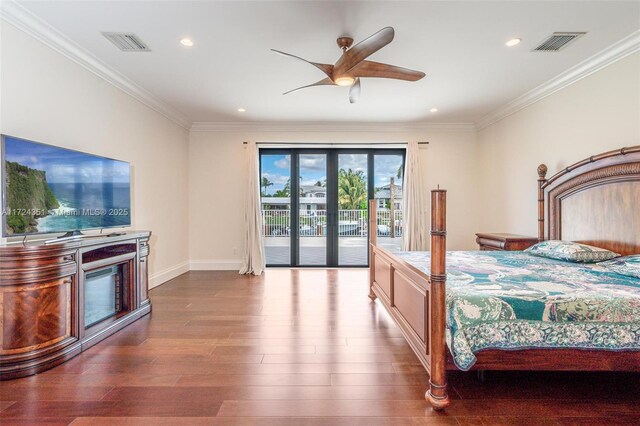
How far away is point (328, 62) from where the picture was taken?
318 centimetres

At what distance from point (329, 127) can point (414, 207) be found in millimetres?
2150

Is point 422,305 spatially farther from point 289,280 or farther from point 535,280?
point 289,280

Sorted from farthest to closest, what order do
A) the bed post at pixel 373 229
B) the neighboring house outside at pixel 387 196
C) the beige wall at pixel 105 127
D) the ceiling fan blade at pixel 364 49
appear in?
the neighboring house outside at pixel 387 196, the bed post at pixel 373 229, the beige wall at pixel 105 127, the ceiling fan blade at pixel 364 49

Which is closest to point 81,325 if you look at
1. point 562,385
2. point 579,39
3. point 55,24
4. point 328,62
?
point 55,24

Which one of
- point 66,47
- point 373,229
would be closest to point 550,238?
point 373,229

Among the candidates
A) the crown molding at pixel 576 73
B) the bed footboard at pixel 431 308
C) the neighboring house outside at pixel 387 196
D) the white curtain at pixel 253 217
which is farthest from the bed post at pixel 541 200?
the white curtain at pixel 253 217

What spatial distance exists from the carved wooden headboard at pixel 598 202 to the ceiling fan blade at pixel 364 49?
251 centimetres

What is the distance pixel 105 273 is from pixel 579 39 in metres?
4.98

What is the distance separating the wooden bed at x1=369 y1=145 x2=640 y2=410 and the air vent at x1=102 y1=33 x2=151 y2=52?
2928 mm

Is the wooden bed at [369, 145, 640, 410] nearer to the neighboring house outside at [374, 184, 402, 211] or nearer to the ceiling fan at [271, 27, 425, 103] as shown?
the ceiling fan at [271, 27, 425, 103]

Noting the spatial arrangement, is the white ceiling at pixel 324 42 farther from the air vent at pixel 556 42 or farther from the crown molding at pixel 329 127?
the crown molding at pixel 329 127

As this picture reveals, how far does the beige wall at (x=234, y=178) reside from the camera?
5.48 metres

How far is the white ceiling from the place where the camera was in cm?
232

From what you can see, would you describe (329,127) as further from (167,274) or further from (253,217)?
(167,274)
